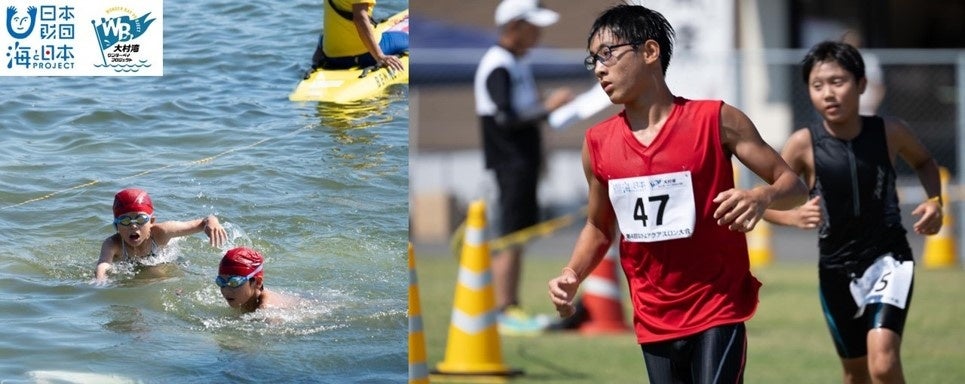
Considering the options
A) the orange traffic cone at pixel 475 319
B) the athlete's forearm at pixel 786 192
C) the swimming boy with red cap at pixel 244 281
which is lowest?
the orange traffic cone at pixel 475 319

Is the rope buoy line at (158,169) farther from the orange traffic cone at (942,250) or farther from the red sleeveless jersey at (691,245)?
the orange traffic cone at (942,250)

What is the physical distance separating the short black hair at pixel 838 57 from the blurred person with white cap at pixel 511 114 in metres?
3.99

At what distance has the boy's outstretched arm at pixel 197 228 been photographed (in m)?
5.80

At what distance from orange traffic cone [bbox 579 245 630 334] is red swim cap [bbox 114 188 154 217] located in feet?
13.3

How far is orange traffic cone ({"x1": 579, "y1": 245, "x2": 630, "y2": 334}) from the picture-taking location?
9.24m

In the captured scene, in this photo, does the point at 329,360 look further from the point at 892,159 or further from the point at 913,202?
the point at 913,202

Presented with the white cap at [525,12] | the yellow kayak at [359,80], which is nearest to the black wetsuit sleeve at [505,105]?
the white cap at [525,12]

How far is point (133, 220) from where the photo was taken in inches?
226

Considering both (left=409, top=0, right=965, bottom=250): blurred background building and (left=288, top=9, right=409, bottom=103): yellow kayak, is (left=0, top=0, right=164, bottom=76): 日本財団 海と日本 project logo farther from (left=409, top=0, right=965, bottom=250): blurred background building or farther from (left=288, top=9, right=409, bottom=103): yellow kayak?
(left=409, top=0, right=965, bottom=250): blurred background building

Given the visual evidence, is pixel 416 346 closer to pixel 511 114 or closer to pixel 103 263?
pixel 103 263

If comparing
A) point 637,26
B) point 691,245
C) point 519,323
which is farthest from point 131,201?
point 519,323

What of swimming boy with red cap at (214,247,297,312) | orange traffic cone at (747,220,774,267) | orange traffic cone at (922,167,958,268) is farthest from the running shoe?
orange traffic cone at (922,167,958,268)

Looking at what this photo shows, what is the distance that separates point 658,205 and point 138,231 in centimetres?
222

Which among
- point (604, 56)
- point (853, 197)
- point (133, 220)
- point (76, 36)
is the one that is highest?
point (604, 56)
